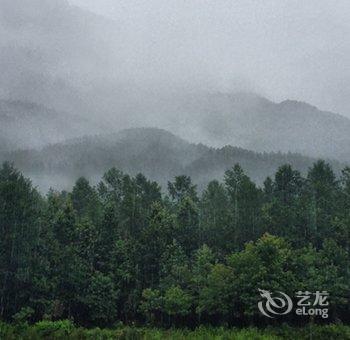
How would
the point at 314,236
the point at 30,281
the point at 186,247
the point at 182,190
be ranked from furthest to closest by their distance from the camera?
1. the point at 182,190
2. the point at 186,247
3. the point at 314,236
4. the point at 30,281

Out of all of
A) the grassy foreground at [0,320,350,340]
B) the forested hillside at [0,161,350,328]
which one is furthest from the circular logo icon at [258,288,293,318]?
the grassy foreground at [0,320,350,340]

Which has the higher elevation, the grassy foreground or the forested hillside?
the forested hillside

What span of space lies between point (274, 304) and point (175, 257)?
16.0m

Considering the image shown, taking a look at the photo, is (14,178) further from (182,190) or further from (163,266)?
(182,190)

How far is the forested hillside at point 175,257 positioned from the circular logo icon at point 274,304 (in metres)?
0.67

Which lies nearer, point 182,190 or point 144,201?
point 144,201

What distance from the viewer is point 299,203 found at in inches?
2589

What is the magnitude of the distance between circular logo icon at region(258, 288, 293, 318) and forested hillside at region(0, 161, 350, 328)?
2.19ft

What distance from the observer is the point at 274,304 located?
4819 centimetres

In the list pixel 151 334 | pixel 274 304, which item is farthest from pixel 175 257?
pixel 151 334

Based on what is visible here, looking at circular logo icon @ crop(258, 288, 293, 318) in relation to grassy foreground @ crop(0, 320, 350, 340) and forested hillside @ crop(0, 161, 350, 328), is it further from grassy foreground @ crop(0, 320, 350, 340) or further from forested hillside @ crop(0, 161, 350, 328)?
grassy foreground @ crop(0, 320, 350, 340)

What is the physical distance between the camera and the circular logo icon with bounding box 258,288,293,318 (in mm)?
46109

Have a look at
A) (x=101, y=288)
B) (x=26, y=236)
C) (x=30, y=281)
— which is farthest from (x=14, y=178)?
(x=101, y=288)

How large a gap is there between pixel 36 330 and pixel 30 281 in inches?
639
